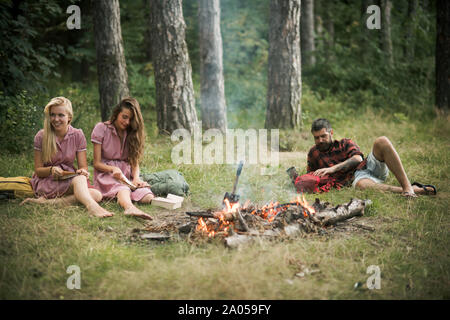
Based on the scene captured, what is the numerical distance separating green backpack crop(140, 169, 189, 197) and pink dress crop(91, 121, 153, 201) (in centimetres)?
22

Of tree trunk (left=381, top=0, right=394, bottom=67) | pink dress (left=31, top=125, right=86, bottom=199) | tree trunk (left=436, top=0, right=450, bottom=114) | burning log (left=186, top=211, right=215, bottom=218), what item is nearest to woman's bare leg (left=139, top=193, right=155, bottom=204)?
pink dress (left=31, top=125, right=86, bottom=199)

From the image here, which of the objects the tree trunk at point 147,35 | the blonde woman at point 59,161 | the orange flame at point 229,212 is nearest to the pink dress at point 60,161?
the blonde woman at point 59,161

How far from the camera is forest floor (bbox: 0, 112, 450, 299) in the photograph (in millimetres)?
2893

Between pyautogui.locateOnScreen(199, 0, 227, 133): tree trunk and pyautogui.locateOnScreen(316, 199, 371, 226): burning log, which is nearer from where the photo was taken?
pyautogui.locateOnScreen(316, 199, 371, 226): burning log

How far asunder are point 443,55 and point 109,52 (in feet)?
27.6

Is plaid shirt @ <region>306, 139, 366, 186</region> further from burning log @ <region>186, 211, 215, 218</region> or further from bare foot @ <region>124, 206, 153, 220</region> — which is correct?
bare foot @ <region>124, 206, 153, 220</region>

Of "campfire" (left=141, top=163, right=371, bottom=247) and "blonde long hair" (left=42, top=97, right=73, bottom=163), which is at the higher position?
"blonde long hair" (left=42, top=97, right=73, bottom=163)

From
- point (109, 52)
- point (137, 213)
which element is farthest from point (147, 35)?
point (137, 213)

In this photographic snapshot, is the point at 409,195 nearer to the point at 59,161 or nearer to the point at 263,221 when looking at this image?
the point at 263,221

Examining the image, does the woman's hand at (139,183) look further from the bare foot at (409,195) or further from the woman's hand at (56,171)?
the bare foot at (409,195)

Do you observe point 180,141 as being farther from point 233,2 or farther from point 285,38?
point 233,2

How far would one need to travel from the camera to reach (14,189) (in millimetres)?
4801
